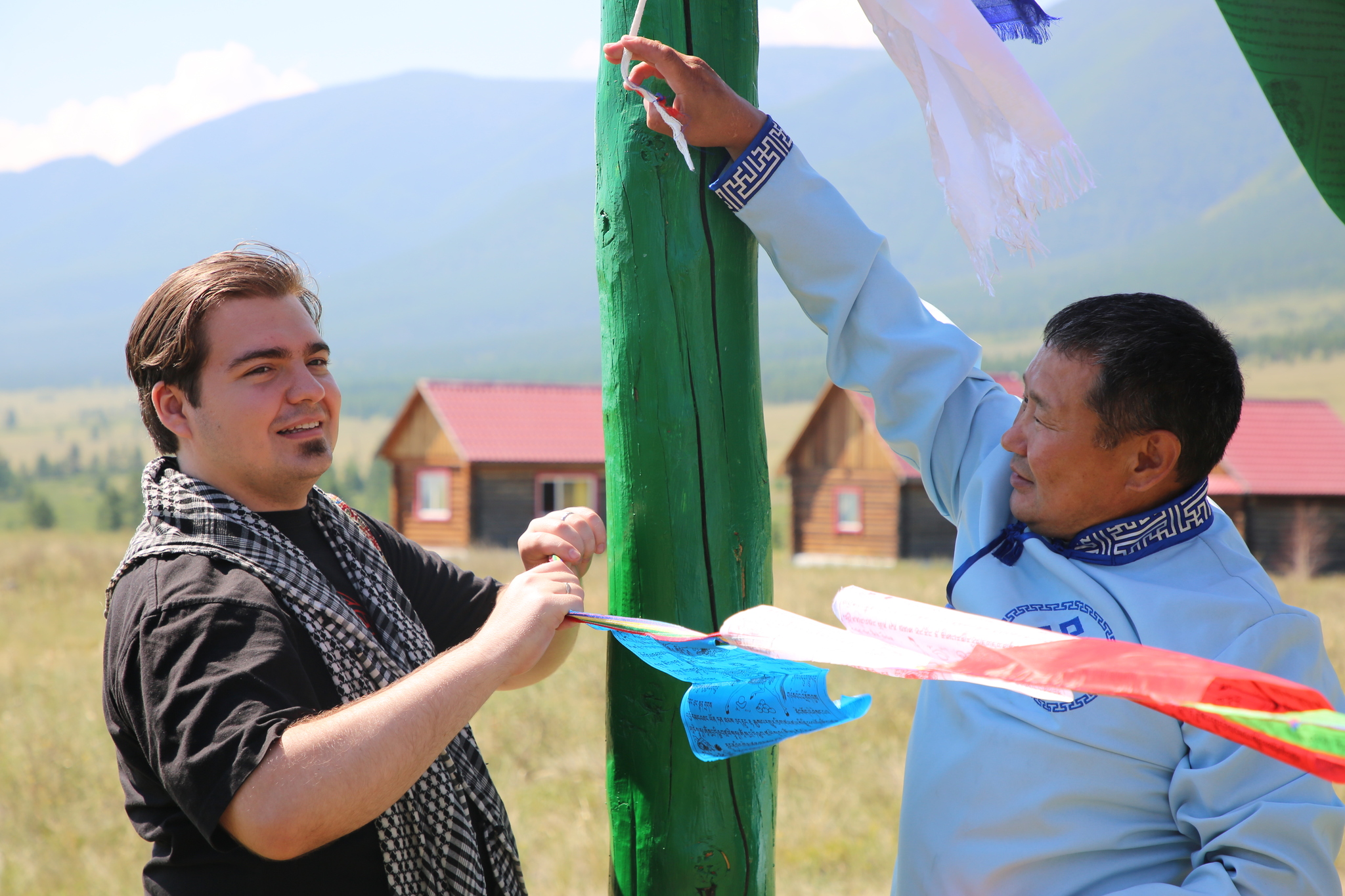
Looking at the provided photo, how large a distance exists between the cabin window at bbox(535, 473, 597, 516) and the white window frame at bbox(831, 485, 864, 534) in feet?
23.1

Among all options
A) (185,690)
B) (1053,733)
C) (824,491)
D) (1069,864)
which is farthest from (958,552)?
(824,491)

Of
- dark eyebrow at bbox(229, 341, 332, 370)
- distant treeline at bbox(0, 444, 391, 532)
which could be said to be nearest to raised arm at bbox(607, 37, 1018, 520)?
dark eyebrow at bbox(229, 341, 332, 370)

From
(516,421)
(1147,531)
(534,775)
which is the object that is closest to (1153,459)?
(1147,531)

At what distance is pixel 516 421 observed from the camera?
3039cm

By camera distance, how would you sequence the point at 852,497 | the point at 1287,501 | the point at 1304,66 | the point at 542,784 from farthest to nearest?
the point at 852,497
the point at 1287,501
the point at 542,784
the point at 1304,66

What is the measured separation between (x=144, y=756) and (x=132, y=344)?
2.89 feet

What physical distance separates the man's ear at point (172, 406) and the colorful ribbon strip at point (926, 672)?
0.92m

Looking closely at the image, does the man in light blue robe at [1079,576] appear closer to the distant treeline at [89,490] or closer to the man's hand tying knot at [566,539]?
the man's hand tying knot at [566,539]

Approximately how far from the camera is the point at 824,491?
30781 mm

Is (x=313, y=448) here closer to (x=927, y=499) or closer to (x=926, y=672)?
(x=926, y=672)

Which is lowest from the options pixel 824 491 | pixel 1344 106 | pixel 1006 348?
pixel 824 491

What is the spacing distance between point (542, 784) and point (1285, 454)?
26453 millimetres

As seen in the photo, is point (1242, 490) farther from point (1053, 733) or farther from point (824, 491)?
point (1053, 733)

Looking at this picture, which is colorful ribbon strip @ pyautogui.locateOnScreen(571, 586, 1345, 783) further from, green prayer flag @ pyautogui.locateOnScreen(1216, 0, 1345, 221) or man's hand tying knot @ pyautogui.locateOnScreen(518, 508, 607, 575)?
green prayer flag @ pyautogui.locateOnScreen(1216, 0, 1345, 221)
